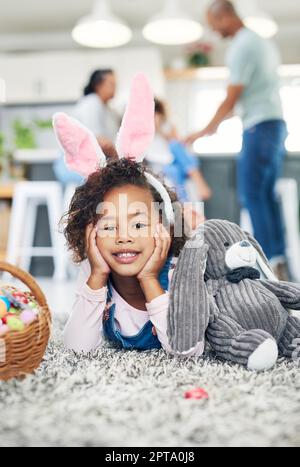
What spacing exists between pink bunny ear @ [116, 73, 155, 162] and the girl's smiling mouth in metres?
0.18

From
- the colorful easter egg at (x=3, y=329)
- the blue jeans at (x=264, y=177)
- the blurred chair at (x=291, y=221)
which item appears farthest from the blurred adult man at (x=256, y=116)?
the colorful easter egg at (x=3, y=329)

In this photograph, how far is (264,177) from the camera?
221cm

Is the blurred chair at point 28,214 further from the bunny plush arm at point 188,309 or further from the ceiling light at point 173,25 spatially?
the bunny plush arm at point 188,309

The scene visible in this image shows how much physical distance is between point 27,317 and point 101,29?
2947 millimetres

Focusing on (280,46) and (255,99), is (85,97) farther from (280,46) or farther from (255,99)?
(280,46)

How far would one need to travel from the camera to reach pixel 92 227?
1.00 meters

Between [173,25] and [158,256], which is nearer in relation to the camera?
[158,256]

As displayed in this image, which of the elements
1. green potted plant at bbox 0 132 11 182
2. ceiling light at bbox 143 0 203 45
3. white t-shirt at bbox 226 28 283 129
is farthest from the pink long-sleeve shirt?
green potted plant at bbox 0 132 11 182

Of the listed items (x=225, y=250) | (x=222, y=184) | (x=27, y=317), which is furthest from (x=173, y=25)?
(x=27, y=317)

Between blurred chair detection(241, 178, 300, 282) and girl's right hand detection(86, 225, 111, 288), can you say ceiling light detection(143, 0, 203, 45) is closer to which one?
blurred chair detection(241, 178, 300, 282)

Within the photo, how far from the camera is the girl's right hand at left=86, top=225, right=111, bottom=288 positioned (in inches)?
38.5

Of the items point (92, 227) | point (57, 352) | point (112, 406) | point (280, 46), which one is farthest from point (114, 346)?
point (280, 46)

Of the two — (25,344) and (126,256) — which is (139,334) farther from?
(25,344)

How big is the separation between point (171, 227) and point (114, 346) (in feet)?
0.82
